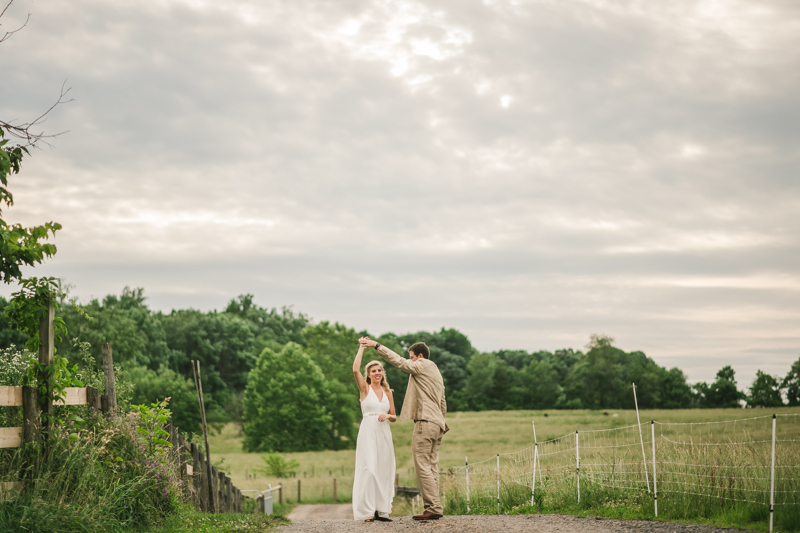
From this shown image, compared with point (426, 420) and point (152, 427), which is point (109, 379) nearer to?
point (152, 427)

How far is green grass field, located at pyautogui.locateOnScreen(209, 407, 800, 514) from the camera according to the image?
36406 mm

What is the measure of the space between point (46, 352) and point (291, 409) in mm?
52662

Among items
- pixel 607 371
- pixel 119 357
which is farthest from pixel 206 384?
pixel 607 371

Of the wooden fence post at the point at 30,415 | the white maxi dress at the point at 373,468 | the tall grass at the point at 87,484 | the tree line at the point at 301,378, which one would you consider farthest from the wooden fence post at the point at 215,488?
the tree line at the point at 301,378

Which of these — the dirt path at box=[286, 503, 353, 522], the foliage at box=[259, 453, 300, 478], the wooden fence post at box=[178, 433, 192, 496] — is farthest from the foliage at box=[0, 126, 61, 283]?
the foliage at box=[259, 453, 300, 478]

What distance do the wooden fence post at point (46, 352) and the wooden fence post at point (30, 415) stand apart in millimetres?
84

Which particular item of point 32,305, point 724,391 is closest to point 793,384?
point 724,391

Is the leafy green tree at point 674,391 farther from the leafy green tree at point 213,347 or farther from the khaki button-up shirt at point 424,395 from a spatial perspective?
the khaki button-up shirt at point 424,395

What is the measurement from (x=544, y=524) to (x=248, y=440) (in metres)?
54.7

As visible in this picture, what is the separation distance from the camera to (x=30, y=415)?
24.0ft

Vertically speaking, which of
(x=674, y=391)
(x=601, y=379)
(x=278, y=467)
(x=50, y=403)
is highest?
(x=50, y=403)

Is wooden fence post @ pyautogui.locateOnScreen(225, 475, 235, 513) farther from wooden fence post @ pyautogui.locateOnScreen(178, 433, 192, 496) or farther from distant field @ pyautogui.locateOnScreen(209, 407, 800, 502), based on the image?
distant field @ pyautogui.locateOnScreen(209, 407, 800, 502)

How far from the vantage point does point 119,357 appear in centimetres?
5556

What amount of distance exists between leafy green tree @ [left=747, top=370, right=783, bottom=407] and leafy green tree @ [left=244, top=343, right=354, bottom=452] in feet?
114
